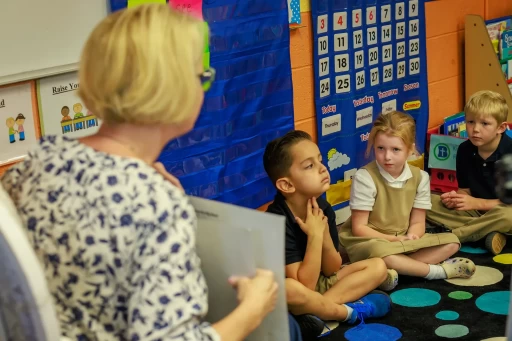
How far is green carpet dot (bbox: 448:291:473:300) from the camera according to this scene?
253 cm

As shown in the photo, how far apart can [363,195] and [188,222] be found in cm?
171

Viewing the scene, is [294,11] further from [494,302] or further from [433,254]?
[494,302]

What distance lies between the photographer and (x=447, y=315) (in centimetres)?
240

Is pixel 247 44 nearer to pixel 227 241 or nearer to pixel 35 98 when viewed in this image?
pixel 35 98

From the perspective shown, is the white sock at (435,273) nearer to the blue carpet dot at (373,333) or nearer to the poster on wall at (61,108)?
the blue carpet dot at (373,333)

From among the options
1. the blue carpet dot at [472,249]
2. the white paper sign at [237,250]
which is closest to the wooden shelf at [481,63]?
the blue carpet dot at [472,249]

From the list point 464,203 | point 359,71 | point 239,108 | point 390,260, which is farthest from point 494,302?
point 359,71

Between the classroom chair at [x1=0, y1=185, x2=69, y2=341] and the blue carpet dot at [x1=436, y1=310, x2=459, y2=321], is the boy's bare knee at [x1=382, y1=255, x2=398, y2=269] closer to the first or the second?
the blue carpet dot at [x1=436, y1=310, x2=459, y2=321]

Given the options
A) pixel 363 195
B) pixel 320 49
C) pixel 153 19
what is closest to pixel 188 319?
pixel 153 19

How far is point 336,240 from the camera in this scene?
2504 mm

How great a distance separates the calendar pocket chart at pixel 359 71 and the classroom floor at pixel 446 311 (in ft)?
2.57

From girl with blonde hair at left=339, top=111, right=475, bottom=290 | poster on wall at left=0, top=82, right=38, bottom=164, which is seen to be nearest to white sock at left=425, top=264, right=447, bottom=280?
girl with blonde hair at left=339, top=111, right=475, bottom=290

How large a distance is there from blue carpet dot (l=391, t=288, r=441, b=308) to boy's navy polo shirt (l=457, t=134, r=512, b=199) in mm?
687

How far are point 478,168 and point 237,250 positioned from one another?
2.09 meters
